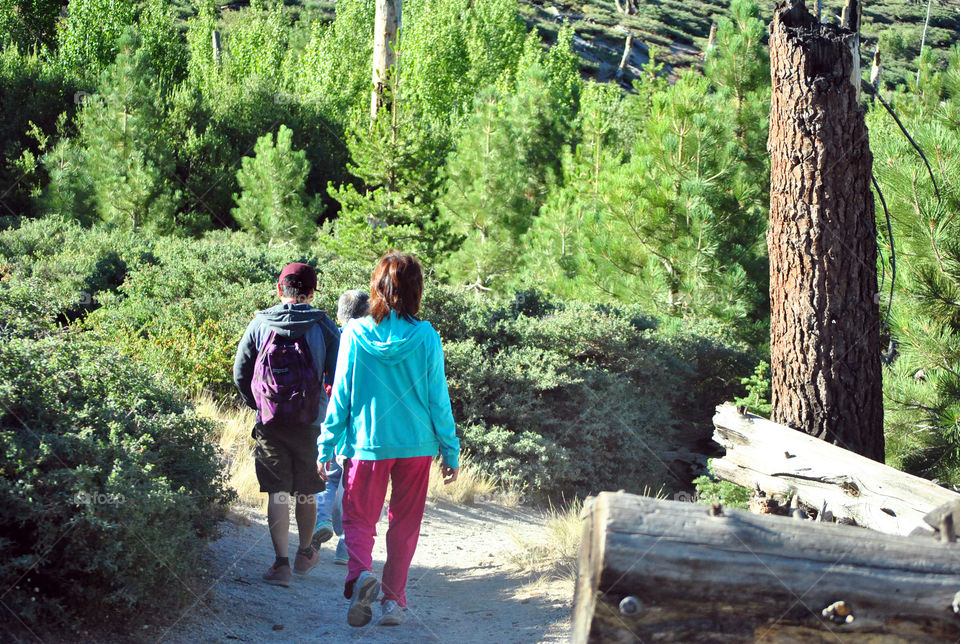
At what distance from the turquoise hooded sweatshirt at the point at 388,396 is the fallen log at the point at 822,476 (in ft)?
6.88

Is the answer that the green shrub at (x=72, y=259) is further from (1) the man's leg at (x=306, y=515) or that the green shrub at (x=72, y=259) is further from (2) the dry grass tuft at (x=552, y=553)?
(2) the dry grass tuft at (x=552, y=553)

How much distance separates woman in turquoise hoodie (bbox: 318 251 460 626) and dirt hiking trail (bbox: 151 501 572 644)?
402 millimetres

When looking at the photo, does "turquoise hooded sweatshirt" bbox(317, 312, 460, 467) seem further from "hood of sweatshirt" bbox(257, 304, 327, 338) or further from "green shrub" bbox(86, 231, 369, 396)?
"green shrub" bbox(86, 231, 369, 396)

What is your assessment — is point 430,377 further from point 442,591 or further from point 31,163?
point 31,163

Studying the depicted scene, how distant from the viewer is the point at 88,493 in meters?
3.52

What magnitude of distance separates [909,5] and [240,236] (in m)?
69.8

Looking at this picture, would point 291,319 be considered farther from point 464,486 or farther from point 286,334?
point 464,486

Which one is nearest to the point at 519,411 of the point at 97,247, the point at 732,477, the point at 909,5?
the point at 732,477

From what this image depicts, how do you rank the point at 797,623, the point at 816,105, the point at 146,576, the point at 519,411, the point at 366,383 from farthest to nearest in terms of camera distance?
the point at 519,411
the point at 816,105
the point at 366,383
the point at 146,576
the point at 797,623

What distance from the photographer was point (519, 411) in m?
8.27

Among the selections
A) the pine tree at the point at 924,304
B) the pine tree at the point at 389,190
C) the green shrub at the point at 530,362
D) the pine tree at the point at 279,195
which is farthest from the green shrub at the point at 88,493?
the pine tree at the point at 279,195

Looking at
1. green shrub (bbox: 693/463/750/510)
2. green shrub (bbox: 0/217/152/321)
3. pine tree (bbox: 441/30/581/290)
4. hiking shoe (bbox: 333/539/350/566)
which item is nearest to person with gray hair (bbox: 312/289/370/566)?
hiking shoe (bbox: 333/539/350/566)

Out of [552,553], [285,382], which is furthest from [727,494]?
[285,382]

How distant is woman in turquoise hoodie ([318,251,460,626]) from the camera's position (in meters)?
4.05
